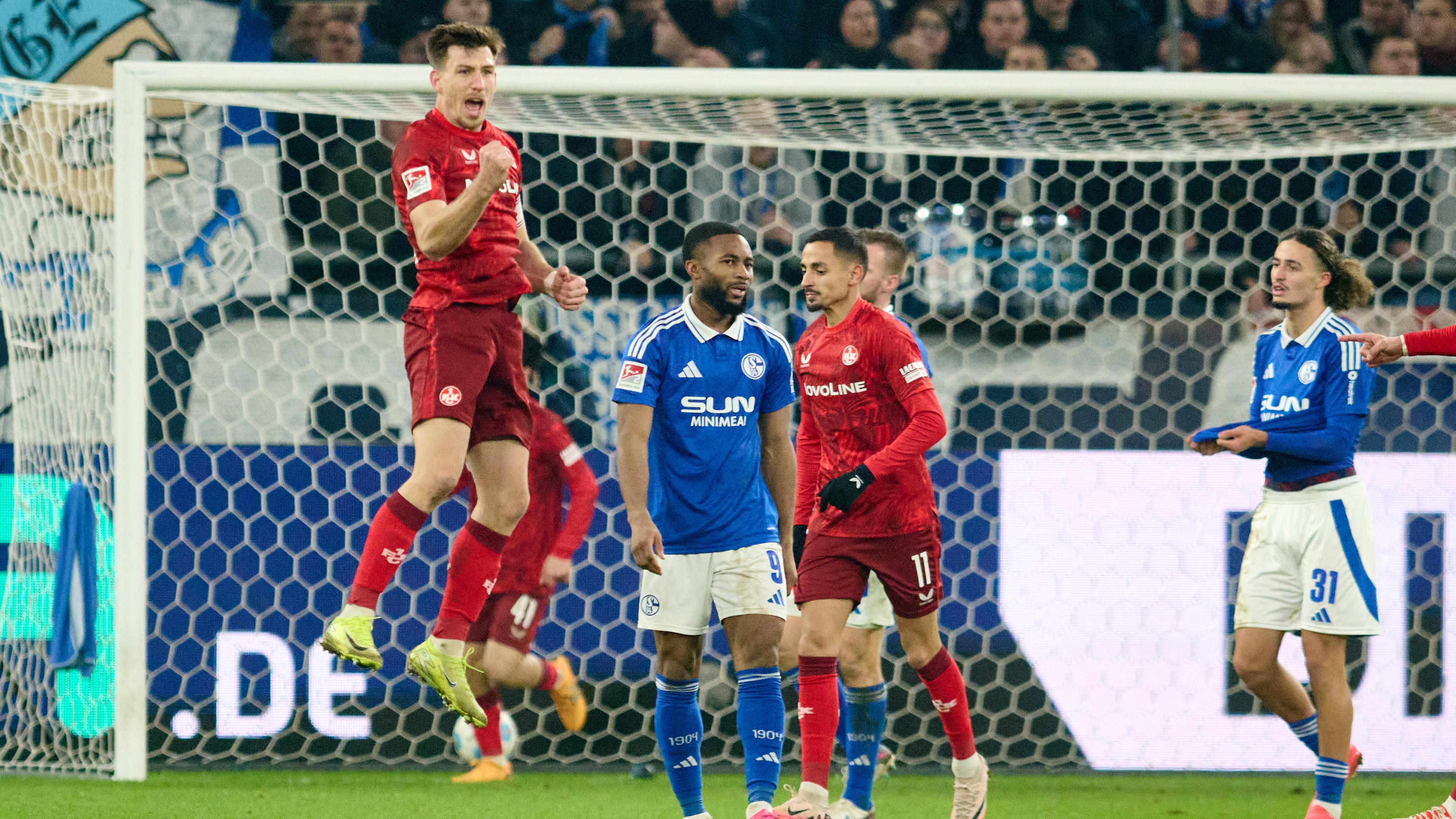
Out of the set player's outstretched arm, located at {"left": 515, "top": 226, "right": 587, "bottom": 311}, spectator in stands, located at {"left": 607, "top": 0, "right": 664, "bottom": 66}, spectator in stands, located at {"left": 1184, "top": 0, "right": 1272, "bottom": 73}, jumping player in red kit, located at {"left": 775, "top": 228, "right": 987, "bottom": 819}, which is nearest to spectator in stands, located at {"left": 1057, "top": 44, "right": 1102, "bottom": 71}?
spectator in stands, located at {"left": 1184, "top": 0, "right": 1272, "bottom": 73}

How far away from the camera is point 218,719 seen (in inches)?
216

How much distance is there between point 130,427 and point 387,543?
71.0 inches

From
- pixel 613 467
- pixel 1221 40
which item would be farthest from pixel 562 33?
pixel 1221 40

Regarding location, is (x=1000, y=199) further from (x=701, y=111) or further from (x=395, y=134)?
(x=395, y=134)

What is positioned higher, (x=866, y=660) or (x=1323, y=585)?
(x=1323, y=585)

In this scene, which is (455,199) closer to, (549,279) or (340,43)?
(549,279)

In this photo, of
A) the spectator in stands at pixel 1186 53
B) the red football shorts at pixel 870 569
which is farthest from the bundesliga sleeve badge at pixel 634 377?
the spectator in stands at pixel 1186 53

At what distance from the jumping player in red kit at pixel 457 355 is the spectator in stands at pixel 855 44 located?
3911mm

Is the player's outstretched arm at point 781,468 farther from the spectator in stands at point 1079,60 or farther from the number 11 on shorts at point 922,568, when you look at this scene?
the spectator in stands at point 1079,60

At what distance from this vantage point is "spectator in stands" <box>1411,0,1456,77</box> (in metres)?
7.47

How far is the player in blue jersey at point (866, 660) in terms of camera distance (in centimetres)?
445

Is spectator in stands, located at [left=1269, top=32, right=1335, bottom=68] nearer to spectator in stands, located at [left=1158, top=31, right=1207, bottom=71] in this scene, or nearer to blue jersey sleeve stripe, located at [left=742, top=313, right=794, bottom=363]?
spectator in stands, located at [left=1158, top=31, right=1207, bottom=71]

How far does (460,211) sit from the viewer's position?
131 inches

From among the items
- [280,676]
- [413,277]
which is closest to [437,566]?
[280,676]
